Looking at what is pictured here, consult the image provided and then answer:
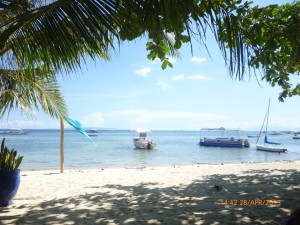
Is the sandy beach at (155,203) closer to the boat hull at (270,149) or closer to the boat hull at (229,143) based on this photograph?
the boat hull at (270,149)

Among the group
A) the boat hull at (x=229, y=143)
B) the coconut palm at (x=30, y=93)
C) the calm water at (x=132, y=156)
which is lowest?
the calm water at (x=132, y=156)

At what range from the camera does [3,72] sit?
4961 millimetres

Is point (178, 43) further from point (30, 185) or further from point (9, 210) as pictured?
point (30, 185)

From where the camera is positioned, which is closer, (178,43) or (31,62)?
(31,62)

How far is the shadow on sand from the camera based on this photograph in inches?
173

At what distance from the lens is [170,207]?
5223mm

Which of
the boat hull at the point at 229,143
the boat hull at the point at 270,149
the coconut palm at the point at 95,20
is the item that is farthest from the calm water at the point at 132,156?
the coconut palm at the point at 95,20

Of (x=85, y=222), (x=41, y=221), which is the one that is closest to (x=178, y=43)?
(x=85, y=222)

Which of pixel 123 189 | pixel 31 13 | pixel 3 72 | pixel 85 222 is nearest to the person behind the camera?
pixel 31 13

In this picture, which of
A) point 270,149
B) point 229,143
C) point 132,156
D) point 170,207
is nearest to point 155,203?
point 170,207

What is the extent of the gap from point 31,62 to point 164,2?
1493 millimetres

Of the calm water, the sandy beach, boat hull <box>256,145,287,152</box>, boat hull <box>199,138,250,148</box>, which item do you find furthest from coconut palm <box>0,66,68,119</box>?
boat hull <box>199,138,250,148</box>

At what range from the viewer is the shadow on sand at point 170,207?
173 inches

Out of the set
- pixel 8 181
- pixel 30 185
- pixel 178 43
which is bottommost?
pixel 30 185
